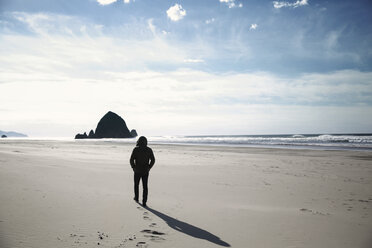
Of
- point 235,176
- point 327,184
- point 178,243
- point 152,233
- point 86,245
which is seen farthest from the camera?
point 235,176

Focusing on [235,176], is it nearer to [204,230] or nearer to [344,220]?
[344,220]

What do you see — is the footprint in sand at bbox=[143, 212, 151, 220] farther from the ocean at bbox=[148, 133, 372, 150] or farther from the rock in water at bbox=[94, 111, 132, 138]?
the rock in water at bbox=[94, 111, 132, 138]

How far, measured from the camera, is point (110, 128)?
427 ft

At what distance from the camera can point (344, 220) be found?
566cm

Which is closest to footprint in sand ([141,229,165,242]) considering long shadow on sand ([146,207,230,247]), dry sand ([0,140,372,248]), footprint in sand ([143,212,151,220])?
dry sand ([0,140,372,248])

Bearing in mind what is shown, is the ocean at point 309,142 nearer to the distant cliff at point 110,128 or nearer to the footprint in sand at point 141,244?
the footprint in sand at point 141,244

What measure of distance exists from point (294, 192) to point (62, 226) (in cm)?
755

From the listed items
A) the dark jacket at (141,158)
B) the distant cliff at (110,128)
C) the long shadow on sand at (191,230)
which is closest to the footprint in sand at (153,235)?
the long shadow on sand at (191,230)

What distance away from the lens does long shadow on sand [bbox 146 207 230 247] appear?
4.41 metres

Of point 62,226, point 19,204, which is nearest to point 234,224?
point 62,226

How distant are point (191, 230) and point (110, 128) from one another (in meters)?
133

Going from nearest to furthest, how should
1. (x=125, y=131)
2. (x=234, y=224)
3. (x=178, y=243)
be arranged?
(x=178, y=243), (x=234, y=224), (x=125, y=131)

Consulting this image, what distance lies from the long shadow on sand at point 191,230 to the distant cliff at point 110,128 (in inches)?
5099

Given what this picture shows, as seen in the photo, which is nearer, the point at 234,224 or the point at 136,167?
the point at 234,224
